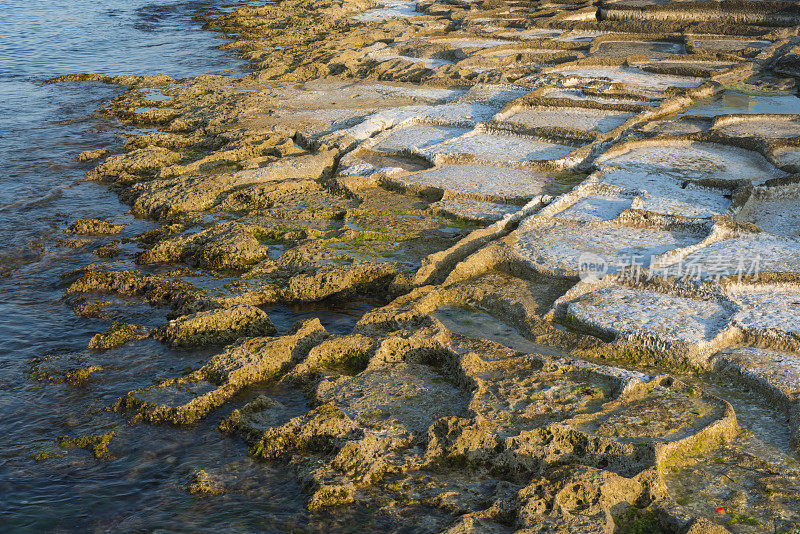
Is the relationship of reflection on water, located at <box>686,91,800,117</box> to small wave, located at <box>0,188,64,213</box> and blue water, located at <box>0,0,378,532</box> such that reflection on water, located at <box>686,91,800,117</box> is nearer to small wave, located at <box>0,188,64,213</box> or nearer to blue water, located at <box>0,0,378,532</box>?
blue water, located at <box>0,0,378,532</box>

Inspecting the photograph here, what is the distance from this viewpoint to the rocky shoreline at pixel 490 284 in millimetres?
4828

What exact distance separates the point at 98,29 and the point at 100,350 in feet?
81.9

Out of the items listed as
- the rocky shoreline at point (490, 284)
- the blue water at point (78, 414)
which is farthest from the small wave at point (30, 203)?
the rocky shoreline at point (490, 284)

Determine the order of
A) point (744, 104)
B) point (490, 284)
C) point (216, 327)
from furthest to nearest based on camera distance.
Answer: point (744, 104) → point (490, 284) → point (216, 327)

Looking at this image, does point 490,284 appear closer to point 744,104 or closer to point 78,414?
point 78,414

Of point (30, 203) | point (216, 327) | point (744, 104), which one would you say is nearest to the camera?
point (216, 327)

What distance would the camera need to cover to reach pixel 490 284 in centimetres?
738

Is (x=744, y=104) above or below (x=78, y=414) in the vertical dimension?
above

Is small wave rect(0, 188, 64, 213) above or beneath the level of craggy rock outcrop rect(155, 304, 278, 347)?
beneath

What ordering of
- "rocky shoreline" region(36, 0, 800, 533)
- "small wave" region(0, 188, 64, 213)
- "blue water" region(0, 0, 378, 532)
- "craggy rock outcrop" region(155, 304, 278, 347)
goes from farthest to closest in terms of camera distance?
"small wave" region(0, 188, 64, 213) < "craggy rock outcrop" region(155, 304, 278, 347) < "rocky shoreline" region(36, 0, 800, 533) < "blue water" region(0, 0, 378, 532)

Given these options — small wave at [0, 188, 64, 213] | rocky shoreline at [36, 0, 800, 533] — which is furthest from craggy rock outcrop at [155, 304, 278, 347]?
small wave at [0, 188, 64, 213]

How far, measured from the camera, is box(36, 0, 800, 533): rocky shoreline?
15.8 feet

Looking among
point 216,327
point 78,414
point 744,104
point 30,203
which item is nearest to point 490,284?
point 216,327

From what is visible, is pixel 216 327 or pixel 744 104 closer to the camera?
pixel 216 327
